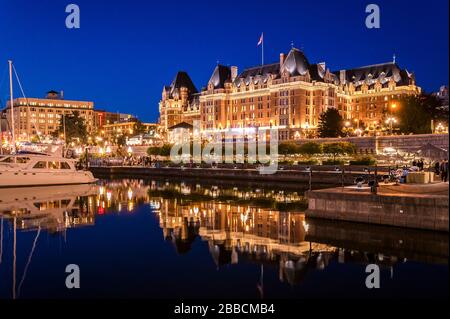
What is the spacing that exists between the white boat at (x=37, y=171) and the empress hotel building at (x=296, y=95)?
52.1 meters

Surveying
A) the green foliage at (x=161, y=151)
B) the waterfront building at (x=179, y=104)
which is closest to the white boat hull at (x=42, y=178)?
the green foliage at (x=161, y=151)

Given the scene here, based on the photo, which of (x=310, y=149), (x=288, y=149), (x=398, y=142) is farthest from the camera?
(x=398, y=142)

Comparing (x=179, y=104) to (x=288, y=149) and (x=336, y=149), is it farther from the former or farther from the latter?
(x=336, y=149)

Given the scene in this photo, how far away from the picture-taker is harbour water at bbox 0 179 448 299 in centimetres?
1170

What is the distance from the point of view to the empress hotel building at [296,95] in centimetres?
9231

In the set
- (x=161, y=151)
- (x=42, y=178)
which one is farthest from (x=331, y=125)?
(x=42, y=178)

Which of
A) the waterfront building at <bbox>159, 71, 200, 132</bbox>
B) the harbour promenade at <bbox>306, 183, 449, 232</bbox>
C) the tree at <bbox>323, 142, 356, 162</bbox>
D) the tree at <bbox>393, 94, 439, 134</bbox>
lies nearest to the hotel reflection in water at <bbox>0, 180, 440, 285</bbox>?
the harbour promenade at <bbox>306, 183, 449, 232</bbox>

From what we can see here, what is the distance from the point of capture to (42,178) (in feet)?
125

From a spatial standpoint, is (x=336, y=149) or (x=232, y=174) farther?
(x=336, y=149)

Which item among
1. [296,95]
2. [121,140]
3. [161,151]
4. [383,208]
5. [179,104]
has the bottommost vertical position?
[383,208]

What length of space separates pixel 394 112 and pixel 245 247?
234ft

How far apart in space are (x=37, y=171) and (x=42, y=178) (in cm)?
71

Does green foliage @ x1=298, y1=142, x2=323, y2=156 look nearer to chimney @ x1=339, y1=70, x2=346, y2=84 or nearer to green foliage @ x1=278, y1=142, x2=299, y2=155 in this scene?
green foliage @ x1=278, y1=142, x2=299, y2=155
